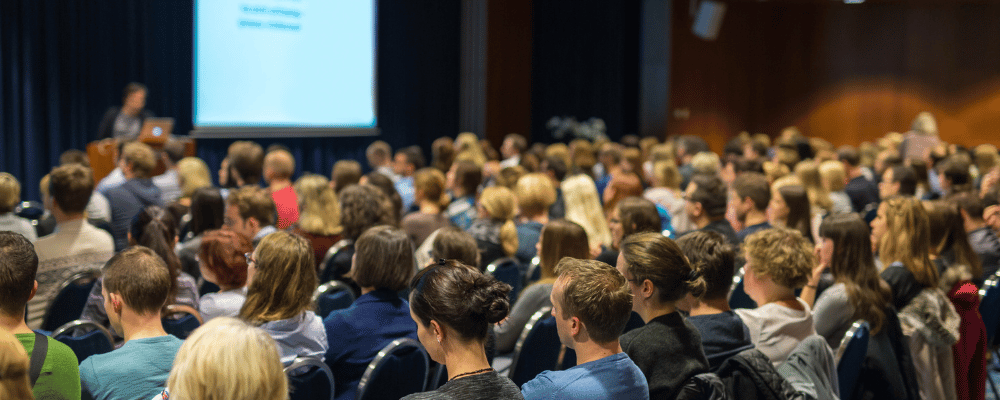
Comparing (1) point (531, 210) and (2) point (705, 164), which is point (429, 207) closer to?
(1) point (531, 210)

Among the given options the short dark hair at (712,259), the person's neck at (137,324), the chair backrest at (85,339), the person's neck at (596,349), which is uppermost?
the short dark hair at (712,259)

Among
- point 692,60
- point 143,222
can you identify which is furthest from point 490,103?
point 143,222

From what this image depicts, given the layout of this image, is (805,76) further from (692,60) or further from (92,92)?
(92,92)

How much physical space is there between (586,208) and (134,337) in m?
3.18

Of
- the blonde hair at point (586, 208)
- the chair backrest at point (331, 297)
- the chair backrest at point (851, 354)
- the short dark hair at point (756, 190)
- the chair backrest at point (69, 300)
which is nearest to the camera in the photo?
the chair backrest at point (851, 354)

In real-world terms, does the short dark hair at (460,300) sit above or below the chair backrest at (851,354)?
above

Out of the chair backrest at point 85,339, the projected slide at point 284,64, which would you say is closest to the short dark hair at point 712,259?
Result: the chair backrest at point 85,339

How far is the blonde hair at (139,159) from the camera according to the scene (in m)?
5.36

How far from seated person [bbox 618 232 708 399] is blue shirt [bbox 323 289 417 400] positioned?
2.51 ft

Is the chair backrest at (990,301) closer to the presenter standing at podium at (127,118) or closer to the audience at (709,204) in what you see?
the audience at (709,204)

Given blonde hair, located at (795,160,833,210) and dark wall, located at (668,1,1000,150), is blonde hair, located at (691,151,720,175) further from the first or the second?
dark wall, located at (668,1,1000,150)

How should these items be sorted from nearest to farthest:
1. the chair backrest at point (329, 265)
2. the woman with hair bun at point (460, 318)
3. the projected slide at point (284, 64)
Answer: the woman with hair bun at point (460, 318), the chair backrest at point (329, 265), the projected slide at point (284, 64)

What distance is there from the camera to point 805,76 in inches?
659

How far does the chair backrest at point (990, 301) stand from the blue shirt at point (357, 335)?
2781mm
